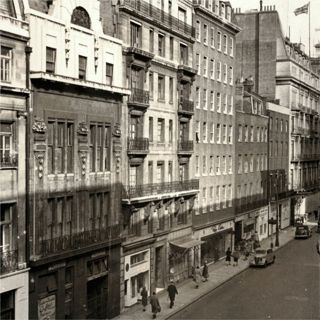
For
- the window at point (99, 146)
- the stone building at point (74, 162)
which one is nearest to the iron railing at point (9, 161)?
the stone building at point (74, 162)

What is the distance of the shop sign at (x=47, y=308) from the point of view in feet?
98.5

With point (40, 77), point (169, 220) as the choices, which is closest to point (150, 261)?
point (169, 220)

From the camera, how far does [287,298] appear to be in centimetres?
4119

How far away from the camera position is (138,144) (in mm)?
40031

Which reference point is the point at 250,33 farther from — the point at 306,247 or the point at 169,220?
the point at 169,220

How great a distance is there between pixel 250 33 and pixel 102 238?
168 feet

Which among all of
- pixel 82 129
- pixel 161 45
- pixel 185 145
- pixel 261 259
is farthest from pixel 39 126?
pixel 261 259

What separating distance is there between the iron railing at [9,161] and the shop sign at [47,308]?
6623 millimetres

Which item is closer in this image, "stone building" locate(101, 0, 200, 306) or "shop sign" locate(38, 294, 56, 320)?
"shop sign" locate(38, 294, 56, 320)

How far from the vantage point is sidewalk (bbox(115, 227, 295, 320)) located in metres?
37.0

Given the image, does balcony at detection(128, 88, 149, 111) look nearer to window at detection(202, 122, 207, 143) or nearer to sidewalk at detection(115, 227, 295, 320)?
sidewalk at detection(115, 227, 295, 320)

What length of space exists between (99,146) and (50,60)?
21.3ft

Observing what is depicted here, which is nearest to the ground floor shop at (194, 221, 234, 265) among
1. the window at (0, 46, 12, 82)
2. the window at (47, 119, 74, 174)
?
the window at (47, 119, 74, 174)

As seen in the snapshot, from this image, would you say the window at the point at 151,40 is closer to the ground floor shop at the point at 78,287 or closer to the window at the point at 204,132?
the window at the point at 204,132
